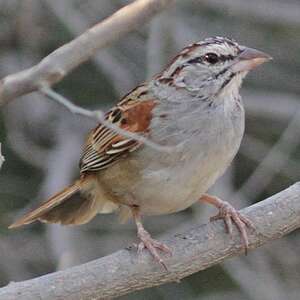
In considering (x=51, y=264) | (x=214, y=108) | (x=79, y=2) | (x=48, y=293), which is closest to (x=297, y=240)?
(x=51, y=264)

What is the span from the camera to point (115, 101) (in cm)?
651

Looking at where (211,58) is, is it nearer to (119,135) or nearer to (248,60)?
(248,60)

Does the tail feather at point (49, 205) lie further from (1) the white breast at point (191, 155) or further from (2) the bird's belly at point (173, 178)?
(1) the white breast at point (191, 155)

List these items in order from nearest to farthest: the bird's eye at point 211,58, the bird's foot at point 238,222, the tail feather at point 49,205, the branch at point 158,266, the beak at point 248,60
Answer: the branch at point 158,266 → the bird's foot at point 238,222 → the beak at point 248,60 → the bird's eye at point 211,58 → the tail feather at point 49,205

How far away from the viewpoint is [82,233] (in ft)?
21.1

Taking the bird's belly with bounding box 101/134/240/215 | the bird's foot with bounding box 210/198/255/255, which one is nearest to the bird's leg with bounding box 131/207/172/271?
the bird's belly with bounding box 101/134/240/215

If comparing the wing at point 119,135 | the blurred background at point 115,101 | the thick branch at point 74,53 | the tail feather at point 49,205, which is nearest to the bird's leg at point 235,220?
the wing at point 119,135

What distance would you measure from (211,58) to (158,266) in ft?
2.96

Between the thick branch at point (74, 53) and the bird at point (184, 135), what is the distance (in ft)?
4.93

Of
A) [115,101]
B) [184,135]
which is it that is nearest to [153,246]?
[184,135]

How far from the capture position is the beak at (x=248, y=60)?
4.10 m

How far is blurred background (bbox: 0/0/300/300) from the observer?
628 centimetres

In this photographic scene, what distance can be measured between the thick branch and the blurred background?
→ 3470mm

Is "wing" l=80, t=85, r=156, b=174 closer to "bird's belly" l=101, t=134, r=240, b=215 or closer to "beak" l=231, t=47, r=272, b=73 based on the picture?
"bird's belly" l=101, t=134, r=240, b=215
